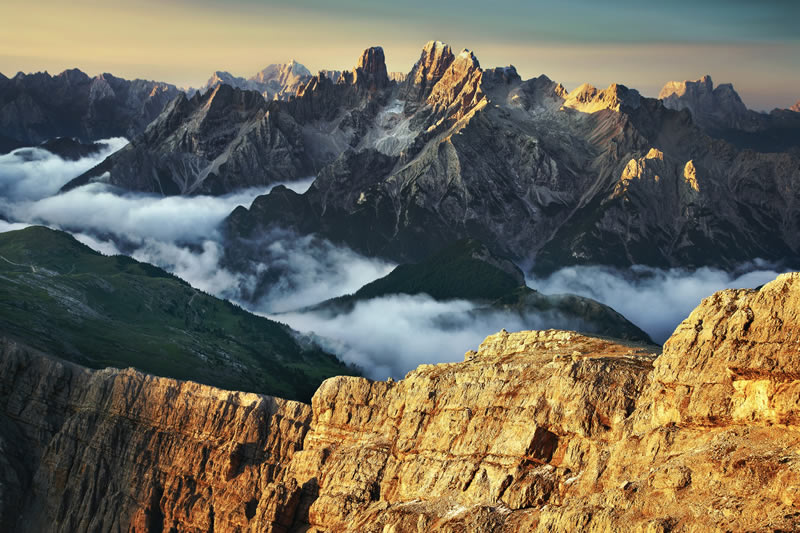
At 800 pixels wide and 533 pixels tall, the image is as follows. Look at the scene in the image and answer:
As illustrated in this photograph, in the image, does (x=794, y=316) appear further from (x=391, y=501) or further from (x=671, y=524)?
(x=391, y=501)

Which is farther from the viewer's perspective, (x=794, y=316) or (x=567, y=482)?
(x=567, y=482)

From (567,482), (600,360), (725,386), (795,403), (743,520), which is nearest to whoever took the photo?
(743,520)

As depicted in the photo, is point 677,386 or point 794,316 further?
point 677,386

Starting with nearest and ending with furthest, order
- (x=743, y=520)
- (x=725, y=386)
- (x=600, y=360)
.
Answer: (x=743, y=520)
(x=725, y=386)
(x=600, y=360)

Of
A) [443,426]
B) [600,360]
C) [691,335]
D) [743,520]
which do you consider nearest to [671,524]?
[743,520]

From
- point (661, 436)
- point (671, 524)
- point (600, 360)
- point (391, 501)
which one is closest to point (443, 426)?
point (391, 501)

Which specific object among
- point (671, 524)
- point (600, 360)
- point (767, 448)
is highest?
point (600, 360)

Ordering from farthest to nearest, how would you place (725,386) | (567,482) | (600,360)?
(600,360)
(567,482)
(725,386)

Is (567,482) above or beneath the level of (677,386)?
beneath

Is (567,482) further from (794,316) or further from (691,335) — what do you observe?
(794,316)
